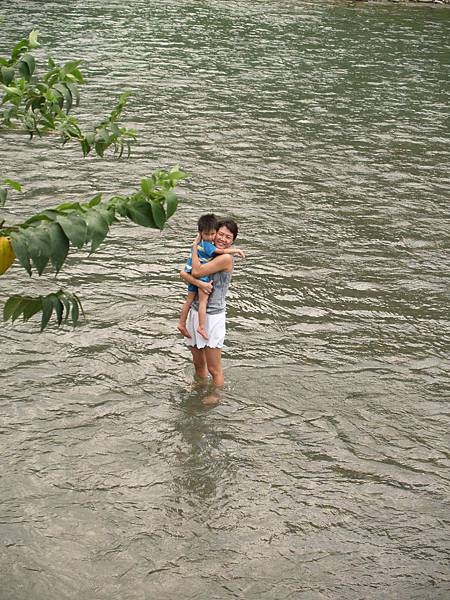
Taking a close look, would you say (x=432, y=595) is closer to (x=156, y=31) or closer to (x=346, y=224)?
(x=346, y=224)

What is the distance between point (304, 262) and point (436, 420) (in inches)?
136

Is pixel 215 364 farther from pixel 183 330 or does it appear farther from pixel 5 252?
pixel 5 252

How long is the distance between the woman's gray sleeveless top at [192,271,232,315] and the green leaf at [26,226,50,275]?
3.92 meters

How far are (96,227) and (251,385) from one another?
4.63 metres

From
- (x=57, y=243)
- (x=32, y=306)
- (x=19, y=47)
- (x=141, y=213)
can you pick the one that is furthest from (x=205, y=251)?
(x=57, y=243)

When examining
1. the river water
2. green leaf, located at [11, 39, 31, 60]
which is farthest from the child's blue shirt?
green leaf, located at [11, 39, 31, 60]

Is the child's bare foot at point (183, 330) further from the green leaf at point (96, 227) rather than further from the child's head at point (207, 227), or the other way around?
the green leaf at point (96, 227)

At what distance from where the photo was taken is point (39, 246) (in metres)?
3.90

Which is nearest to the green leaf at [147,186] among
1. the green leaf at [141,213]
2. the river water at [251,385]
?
the green leaf at [141,213]

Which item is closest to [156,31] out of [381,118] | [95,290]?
[381,118]

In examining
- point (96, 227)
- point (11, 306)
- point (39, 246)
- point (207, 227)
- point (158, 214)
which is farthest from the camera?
point (207, 227)

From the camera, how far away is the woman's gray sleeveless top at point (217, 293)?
7.82 m

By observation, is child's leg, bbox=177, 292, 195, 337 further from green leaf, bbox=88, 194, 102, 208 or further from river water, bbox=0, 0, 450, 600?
green leaf, bbox=88, 194, 102, 208

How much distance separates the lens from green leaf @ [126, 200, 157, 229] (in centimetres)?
414
